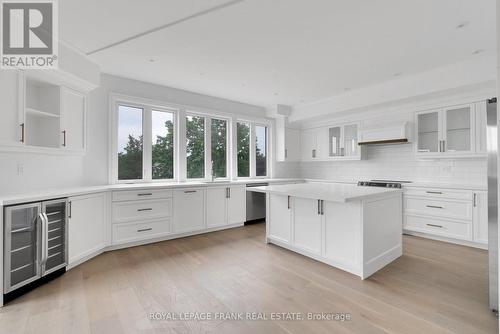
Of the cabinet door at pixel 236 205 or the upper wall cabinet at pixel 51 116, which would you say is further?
the cabinet door at pixel 236 205

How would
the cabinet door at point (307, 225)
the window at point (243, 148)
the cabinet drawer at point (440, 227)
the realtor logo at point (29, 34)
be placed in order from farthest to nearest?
the window at point (243, 148)
the cabinet drawer at point (440, 227)
the cabinet door at point (307, 225)
the realtor logo at point (29, 34)

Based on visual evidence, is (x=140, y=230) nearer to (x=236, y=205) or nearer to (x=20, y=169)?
(x=20, y=169)

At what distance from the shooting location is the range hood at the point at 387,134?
4.28 meters

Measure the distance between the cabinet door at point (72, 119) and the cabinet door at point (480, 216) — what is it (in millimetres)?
5593

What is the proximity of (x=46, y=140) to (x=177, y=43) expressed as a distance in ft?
6.65

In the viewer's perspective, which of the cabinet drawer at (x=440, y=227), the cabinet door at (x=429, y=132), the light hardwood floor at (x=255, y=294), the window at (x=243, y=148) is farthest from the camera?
the window at (x=243, y=148)

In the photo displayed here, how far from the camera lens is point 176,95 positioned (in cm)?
459

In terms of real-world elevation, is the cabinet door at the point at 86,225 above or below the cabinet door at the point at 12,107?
below

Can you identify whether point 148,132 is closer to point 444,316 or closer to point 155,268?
point 155,268

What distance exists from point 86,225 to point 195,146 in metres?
2.44

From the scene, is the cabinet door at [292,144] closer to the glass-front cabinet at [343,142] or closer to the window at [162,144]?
the glass-front cabinet at [343,142]

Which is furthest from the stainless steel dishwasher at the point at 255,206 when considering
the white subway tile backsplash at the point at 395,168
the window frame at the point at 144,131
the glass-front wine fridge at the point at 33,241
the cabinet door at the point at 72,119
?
the glass-front wine fridge at the point at 33,241

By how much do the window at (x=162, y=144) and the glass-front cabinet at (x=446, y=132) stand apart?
14.8 ft

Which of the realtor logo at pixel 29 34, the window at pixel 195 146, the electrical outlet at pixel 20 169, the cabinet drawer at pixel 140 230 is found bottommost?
the cabinet drawer at pixel 140 230
